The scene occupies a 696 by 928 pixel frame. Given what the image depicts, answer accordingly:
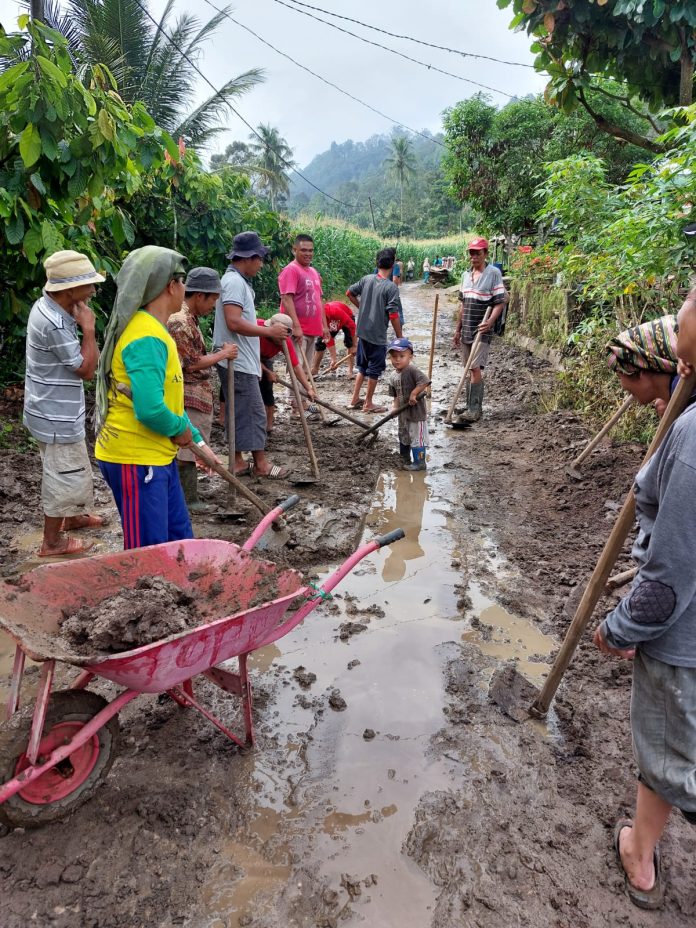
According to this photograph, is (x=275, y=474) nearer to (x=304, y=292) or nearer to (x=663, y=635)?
(x=304, y=292)

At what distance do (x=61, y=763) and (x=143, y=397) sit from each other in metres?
1.44

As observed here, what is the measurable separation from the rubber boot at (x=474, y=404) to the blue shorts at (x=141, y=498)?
5.40 m

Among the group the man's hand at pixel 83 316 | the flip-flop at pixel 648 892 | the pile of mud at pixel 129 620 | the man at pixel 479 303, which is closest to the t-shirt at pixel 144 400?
the pile of mud at pixel 129 620

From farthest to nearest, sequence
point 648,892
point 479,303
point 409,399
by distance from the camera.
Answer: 1. point 479,303
2. point 409,399
3. point 648,892

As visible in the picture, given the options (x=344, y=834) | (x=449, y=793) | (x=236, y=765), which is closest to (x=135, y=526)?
(x=236, y=765)

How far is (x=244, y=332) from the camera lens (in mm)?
4711

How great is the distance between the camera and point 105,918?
72.1 inches

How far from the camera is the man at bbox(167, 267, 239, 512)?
4.23 metres

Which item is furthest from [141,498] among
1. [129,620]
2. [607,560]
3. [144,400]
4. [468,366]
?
[468,366]

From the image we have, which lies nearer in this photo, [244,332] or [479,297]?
[244,332]

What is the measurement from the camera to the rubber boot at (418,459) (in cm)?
598

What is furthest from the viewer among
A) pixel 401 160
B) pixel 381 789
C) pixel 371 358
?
pixel 401 160

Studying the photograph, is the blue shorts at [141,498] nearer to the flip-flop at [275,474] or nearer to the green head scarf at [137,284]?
the green head scarf at [137,284]

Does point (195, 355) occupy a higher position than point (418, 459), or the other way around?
point (195, 355)
